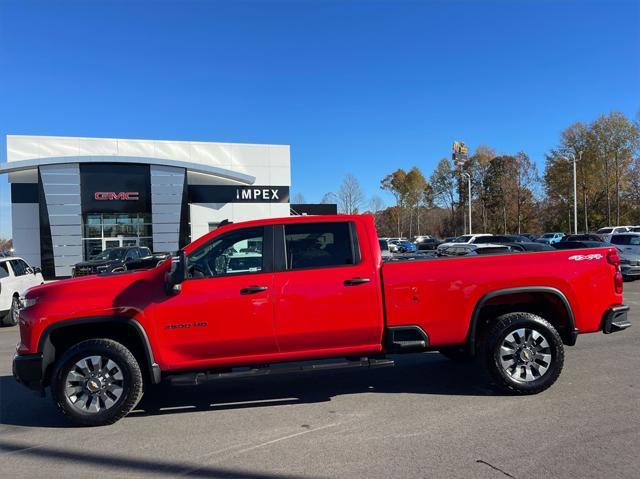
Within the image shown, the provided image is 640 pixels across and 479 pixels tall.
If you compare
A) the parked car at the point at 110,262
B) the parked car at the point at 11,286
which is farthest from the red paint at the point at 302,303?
the parked car at the point at 110,262

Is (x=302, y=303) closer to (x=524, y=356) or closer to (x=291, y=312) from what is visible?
(x=291, y=312)

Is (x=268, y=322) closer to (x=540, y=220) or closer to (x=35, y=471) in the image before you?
(x=35, y=471)

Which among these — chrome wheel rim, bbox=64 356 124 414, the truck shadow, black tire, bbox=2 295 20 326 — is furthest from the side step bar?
black tire, bbox=2 295 20 326

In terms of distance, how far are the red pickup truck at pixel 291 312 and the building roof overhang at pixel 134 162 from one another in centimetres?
2414

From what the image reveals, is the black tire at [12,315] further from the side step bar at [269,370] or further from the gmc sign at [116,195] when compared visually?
the gmc sign at [116,195]

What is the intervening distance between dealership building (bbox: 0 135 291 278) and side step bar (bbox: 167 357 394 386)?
24.9 meters

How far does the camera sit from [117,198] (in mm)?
27312

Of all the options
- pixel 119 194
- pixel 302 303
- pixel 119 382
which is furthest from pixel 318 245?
pixel 119 194

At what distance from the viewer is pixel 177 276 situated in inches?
177

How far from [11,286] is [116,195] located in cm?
1685

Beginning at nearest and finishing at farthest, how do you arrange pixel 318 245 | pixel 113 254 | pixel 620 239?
pixel 318 245, pixel 620 239, pixel 113 254

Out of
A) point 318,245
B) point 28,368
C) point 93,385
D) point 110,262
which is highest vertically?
point 318,245

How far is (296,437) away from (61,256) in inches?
1054

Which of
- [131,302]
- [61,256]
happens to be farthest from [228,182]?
[131,302]
